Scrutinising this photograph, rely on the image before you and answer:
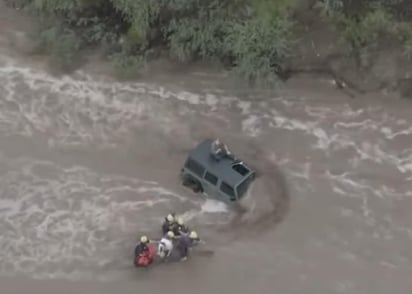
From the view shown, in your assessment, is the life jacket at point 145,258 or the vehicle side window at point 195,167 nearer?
the life jacket at point 145,258

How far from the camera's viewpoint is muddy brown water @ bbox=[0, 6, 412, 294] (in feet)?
70.0

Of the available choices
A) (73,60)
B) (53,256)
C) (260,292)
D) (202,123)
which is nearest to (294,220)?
(260,292)

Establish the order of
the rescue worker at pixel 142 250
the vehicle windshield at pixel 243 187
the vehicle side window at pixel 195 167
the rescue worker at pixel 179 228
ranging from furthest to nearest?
the vehicle side window at pixel 195 167 < the vehicle windshield at pixel 243 187 < the rescue worker at pixel 179 228 < the rescue worker at pixel 142 250

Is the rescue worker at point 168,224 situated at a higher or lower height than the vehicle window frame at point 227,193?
lower

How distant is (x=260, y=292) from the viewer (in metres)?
21.0

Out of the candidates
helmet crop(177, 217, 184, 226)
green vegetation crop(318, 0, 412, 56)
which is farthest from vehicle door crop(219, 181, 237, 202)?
green vegetation crop(318, 0, 412, 56)

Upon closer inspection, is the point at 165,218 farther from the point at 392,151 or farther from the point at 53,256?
the point at 392,151

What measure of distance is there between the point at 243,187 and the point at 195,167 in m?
1.36

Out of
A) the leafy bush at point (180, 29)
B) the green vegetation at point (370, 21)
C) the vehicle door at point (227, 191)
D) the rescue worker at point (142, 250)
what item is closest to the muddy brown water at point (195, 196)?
the vehicle door at point (227, 191)

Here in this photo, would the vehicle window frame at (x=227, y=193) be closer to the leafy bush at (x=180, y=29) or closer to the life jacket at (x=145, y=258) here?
the life jacket at (x=145, y=258)

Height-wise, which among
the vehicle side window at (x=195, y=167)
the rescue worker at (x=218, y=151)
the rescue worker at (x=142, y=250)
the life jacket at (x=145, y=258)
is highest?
the rescue worker at (x=218, y=151)

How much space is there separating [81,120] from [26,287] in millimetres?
5304

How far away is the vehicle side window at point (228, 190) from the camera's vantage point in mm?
22172

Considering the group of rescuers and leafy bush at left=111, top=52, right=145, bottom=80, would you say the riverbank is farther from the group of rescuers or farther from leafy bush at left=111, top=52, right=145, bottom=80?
the group of rescuers
